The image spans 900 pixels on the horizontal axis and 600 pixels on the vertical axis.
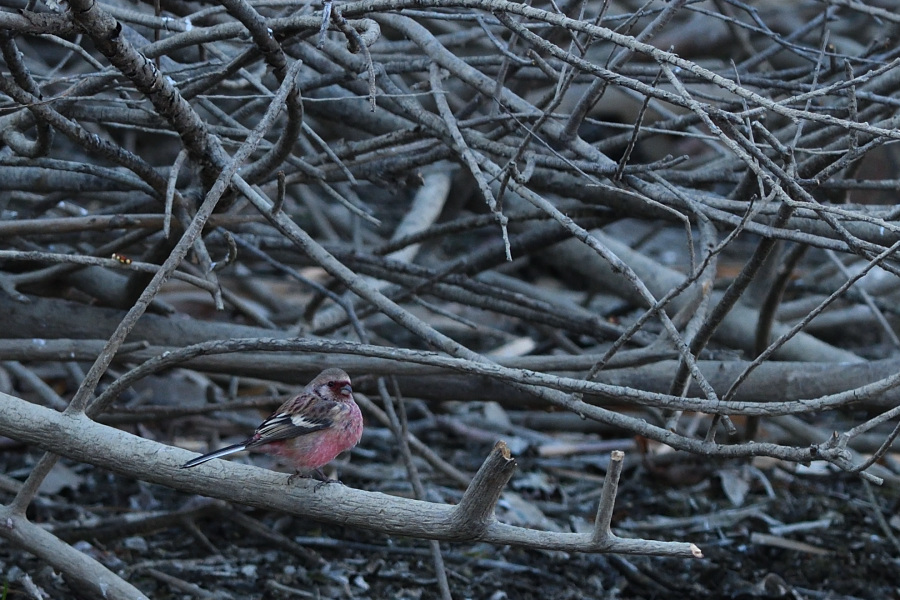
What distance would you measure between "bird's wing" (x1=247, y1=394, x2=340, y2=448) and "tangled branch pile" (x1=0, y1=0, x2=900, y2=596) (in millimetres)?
366

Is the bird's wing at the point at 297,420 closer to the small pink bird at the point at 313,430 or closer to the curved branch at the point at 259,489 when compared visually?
the small pink bird at the point at 313,430

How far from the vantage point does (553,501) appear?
5578mm

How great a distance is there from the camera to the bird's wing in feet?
11.0

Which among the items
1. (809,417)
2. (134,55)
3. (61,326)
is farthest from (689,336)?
(809,417)

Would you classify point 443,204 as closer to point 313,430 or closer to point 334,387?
point 334,387

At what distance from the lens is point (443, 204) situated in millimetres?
6586

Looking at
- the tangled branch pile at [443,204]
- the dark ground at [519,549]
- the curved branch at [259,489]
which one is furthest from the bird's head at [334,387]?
the dark ground at [519,549]

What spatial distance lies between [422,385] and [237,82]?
1581 mm

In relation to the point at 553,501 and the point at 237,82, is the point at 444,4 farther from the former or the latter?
the point at 553,501

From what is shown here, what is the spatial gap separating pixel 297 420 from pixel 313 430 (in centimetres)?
8

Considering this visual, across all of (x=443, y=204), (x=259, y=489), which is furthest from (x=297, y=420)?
(x=443, y=204)

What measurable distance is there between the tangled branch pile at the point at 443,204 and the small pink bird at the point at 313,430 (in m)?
0.32

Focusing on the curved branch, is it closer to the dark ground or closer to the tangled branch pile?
the tangled branch pile

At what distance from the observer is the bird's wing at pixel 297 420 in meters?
3.34
